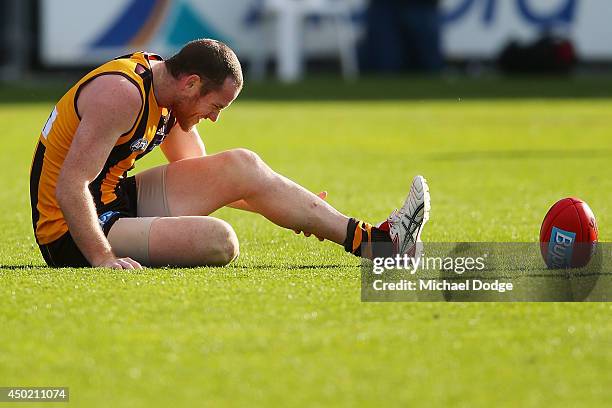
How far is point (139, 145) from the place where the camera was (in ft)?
18.1

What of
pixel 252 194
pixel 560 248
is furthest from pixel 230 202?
pixel 560 248

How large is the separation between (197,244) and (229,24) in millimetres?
16950

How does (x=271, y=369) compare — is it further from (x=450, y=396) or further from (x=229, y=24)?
(x=229, y=24)

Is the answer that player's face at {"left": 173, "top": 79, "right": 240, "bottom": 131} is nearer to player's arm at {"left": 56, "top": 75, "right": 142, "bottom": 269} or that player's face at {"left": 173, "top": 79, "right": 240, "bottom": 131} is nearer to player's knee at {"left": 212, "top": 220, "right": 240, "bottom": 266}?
player's arm at {"left": 56, "top": 75, "right": 142, "bottom": 269}

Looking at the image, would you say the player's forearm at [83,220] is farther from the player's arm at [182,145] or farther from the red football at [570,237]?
the red football at [570,237]

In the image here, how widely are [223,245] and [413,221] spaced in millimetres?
835

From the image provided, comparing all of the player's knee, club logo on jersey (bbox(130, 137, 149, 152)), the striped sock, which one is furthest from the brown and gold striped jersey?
the striped sock

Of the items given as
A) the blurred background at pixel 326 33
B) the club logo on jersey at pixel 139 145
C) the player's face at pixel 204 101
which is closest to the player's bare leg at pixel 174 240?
the club logo on jersey at pixel 139 145

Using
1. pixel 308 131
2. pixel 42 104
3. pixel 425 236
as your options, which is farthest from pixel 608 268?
pixel 42 104

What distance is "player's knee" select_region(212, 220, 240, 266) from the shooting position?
550cm

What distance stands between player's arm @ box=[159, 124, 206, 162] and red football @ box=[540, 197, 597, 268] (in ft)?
5.49

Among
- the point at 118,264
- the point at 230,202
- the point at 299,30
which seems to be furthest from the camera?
the point at 299,30

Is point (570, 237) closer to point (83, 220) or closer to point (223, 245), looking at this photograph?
point (223, 245)

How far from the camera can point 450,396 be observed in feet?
11.6
